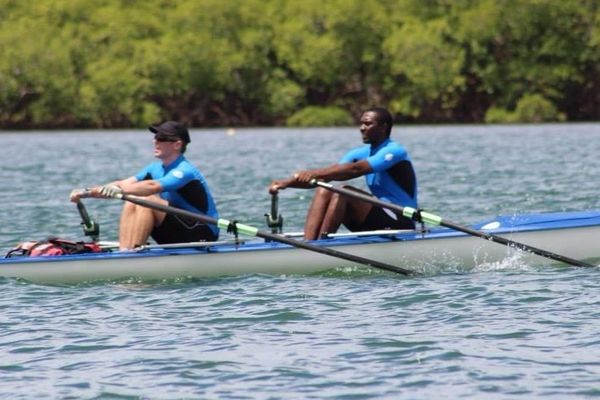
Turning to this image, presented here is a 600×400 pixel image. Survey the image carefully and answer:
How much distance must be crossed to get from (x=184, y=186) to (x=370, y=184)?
6.73 feet

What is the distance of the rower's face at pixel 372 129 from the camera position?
15.6 m

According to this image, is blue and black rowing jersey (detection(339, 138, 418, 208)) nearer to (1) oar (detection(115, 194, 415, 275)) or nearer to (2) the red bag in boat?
(1) oar (detection(115, 194, 415, 275))

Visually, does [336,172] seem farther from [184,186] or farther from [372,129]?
[184,186]

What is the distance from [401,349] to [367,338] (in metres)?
0.55

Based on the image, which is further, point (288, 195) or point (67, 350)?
point (288, 195)

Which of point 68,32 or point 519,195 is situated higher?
point 68,32

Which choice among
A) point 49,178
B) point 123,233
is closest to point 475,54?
point 49,178

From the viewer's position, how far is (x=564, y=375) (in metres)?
10.6

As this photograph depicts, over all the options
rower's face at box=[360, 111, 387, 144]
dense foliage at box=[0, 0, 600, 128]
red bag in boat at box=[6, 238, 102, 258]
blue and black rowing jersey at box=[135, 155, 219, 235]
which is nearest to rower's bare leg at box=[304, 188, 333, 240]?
rower's face at box=[360, 111, 387, 144]

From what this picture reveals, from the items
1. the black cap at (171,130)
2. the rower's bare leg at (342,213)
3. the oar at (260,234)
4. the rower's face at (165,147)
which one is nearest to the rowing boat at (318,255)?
the oar at (260,234)

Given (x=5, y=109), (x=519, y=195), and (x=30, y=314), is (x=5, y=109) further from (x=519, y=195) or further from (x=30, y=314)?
(x=30, y=314)

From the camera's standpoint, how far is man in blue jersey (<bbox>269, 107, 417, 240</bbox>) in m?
15.5

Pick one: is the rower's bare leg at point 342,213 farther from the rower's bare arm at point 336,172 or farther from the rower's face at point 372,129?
the rower's face at point 372,129

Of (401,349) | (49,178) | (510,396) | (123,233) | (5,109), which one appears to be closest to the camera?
(510,396)
